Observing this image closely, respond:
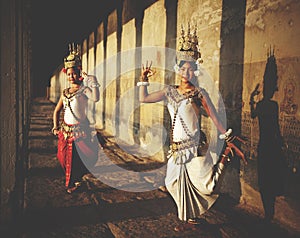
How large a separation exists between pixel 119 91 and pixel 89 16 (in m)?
4.71

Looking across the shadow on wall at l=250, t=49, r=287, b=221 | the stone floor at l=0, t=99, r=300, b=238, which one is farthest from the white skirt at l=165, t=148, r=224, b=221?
the shadow on wall at l=250, t=49, r=287, b=221

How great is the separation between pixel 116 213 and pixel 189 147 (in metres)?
1.26

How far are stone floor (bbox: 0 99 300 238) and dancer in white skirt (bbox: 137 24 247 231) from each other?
36cm

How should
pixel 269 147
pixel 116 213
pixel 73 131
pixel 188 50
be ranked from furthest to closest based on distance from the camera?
pixel 73 131 → pixel 116 213 → pixel 269 147 → pixel 188 50

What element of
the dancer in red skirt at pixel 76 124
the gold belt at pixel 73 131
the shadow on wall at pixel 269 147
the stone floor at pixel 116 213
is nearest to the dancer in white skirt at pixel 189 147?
the stone floor at pixel 116 213

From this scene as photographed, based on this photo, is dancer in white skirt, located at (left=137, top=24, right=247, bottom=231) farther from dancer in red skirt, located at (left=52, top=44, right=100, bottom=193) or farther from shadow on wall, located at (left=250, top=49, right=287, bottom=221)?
dancer in red skirt, located at (left=52, top=44, right=100, bottom=193)

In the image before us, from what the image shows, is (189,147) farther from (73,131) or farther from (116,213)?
(73,131)

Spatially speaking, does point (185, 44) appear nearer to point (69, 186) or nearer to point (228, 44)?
point (228, 44)

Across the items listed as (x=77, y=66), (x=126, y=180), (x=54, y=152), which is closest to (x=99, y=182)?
(x=126, y=180)

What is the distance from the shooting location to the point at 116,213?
3.54 meters

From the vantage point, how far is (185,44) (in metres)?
3.00

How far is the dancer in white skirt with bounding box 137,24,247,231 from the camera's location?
2964mm

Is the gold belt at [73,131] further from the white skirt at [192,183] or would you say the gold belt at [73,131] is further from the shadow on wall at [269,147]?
the shadow on wall at [269,147]

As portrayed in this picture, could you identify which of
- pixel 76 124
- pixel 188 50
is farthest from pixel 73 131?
pixel 188 50
